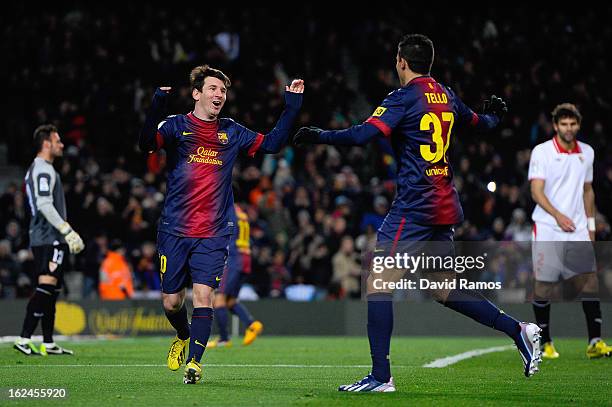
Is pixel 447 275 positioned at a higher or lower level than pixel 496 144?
lower

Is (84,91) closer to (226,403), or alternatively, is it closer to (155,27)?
(155,27)

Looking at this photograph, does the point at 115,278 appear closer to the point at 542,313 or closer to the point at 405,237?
the point at 542,313

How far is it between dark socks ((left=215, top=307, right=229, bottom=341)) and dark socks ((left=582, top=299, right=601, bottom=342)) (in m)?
5.23

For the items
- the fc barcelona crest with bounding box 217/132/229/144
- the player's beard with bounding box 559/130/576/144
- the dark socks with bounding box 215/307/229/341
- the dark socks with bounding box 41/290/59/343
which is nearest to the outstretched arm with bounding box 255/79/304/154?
the fc barcelona crest with bounding box 217/132/229/144

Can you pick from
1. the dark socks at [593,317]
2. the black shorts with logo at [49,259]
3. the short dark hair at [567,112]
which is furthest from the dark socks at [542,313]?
the black shorts with logo at [49,259]

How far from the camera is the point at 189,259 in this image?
858 cm

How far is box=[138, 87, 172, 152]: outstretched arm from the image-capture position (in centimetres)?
815

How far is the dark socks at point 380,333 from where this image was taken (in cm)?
755

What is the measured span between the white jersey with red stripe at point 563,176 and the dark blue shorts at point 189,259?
13.2ft

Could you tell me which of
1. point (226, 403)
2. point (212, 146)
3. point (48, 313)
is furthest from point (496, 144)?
point (226, 403)

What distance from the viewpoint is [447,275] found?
787 cm

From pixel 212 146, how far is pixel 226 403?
250cm

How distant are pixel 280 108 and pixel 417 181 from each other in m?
16.1

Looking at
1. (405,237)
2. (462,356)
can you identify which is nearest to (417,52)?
(405,237)
